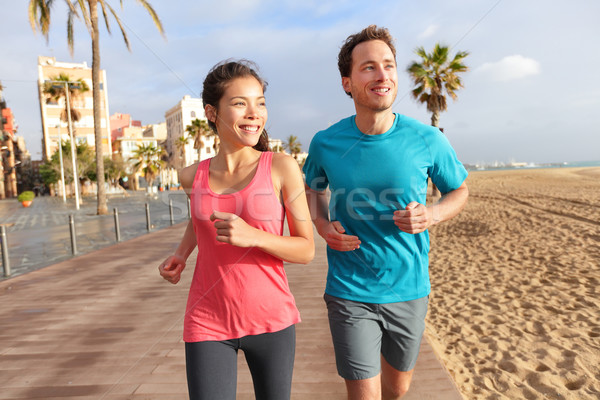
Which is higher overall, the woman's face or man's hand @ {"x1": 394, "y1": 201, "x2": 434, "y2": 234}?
the woman's face

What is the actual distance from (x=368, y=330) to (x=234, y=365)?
28.3 inches

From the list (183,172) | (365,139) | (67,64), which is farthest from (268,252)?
(67,64)

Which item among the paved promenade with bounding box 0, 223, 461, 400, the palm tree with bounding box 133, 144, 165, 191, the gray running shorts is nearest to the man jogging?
the gray running shorts

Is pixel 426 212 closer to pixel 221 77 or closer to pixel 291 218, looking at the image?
pixel 291 218

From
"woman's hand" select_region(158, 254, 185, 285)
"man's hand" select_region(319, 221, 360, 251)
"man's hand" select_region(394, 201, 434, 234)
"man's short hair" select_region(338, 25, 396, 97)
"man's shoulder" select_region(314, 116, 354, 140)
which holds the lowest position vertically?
"woman's hand" select_region(158, 254, 185, 285)

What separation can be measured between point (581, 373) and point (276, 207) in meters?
3.37

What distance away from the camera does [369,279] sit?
81.2 inches

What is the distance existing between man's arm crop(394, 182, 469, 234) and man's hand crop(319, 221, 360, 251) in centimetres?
23

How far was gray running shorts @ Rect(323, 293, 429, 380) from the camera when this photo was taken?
6.60 ft

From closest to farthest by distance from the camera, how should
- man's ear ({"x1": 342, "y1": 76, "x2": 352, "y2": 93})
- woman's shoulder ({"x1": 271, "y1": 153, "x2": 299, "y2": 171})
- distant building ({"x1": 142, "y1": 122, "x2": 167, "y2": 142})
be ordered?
woman's shoulder ({"x1": 271, "y1": 153, "x2": 299, "y2": 171}) < man's ear ({"x1": 342, "y1": 76, "x2": 352, "y2": 93}) < distant building ({"x1": 142, "y1": 122, "x2": 167, "y2": 142})

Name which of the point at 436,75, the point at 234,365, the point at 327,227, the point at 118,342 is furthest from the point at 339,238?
the point at 436,75

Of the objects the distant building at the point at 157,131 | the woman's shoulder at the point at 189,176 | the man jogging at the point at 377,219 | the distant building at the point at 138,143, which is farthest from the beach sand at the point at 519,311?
the distant building at the point at 157,131

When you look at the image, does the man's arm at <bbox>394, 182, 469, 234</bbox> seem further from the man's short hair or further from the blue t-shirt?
the man's short hair

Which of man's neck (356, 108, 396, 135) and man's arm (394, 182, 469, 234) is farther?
man's neck (356, 108, 396, 135)
